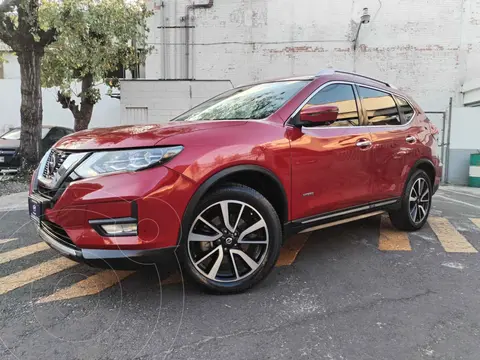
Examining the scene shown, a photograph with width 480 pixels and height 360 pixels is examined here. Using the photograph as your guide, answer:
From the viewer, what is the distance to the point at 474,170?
11.4 meters

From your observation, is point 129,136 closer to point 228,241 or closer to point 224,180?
point 224,180

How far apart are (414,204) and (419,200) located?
0.29ft

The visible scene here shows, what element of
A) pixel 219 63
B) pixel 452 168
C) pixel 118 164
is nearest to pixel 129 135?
pixel 118 164

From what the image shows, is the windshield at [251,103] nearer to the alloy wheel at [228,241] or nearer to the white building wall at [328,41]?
the alloy wheel at [228,241]

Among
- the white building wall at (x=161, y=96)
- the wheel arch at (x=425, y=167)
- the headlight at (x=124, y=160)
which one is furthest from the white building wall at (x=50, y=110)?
the headlight at (x=124, y=160)

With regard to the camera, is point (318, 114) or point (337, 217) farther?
point (337, 217)

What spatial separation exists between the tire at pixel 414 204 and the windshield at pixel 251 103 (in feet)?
6.31

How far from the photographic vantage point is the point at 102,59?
33.8ft

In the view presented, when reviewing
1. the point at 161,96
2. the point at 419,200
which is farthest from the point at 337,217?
the point at 161,96

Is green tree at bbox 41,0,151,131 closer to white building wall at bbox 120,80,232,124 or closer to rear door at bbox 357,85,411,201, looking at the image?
white building wall at bbox 120,80,232,124

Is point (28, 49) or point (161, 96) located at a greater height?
point (28, 49)

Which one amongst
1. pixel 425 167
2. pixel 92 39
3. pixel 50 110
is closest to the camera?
pixel 425 167

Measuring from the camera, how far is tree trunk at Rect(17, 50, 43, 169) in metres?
8.76

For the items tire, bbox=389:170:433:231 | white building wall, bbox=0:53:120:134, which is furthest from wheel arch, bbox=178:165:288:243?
white building wall, bbox=0:53:120:134
